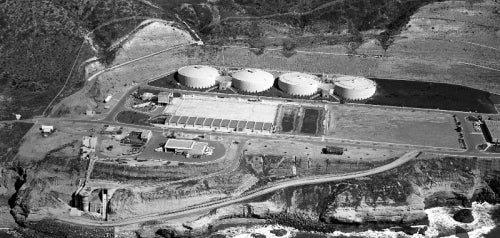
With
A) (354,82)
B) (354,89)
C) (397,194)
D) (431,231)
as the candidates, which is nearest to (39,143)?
(397,194)

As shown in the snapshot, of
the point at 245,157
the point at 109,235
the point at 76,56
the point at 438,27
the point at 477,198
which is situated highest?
the point at 438,27

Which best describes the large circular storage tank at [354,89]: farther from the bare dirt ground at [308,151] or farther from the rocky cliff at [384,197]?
the rocky cliff at [384,197]

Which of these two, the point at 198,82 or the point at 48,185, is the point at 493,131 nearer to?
the point at 198,82

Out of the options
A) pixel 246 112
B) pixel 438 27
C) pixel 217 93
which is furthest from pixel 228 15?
pixel 438 27

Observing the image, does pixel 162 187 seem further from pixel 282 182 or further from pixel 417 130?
pixel 417 130

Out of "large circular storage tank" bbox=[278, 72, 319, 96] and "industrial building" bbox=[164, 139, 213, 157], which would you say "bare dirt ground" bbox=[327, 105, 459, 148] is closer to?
"large circular storage tank" bbox=[278, 72, 319, 96]

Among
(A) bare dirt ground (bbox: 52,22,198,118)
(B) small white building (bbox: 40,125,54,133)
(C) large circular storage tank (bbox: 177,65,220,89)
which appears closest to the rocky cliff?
(B) small white building (bbox: 40,125,54,133)
